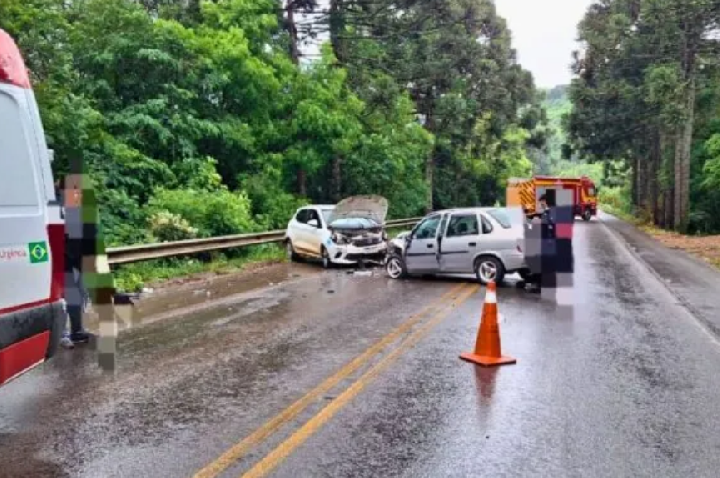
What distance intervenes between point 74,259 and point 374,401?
4278 mm

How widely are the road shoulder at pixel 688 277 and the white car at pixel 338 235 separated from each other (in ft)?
22.8

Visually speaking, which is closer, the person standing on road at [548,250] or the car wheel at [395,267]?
the person standing on road at [548,250]

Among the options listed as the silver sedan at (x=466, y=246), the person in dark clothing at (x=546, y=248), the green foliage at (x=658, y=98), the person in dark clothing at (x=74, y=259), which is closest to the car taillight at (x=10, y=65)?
the person in dark clothing at (x=74, y=259)

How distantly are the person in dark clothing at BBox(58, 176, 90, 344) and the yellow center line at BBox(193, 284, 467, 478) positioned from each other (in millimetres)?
3283

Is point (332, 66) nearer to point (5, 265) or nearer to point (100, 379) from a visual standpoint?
point (100, 379)

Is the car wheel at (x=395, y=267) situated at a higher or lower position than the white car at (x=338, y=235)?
lower

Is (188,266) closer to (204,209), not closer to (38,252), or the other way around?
(204,209)

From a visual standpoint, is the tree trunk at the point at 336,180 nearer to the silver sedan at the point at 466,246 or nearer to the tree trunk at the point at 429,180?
the tree trunk at the point at 429,180

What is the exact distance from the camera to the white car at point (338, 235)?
18.3m

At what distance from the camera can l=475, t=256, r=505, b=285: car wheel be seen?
1434cm

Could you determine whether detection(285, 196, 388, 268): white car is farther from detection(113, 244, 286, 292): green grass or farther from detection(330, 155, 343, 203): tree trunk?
detection(330, 155, 343, 203): tree trunk

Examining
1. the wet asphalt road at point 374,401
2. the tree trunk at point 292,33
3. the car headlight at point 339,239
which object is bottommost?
the wet asphalt road at point 374,401

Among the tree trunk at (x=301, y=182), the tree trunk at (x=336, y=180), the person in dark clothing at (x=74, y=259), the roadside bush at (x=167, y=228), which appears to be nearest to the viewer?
the person in dark clothing at (x=74, y=259)

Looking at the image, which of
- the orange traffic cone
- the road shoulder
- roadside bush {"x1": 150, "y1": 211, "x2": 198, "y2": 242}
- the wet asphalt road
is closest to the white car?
roadside bush {"x1": 150, "y1": 211, "x2": 198, "y2": 242}
